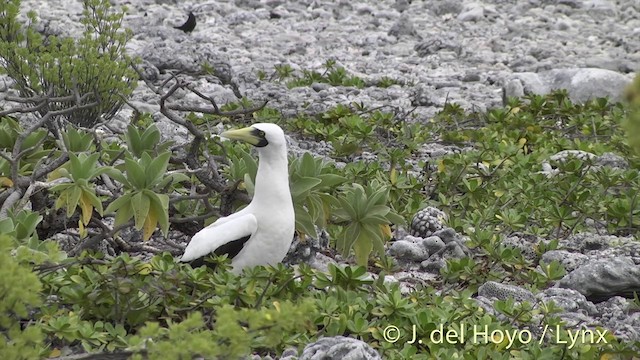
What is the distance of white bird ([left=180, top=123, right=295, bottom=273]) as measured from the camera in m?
5.00

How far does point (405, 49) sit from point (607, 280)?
9.02 meters

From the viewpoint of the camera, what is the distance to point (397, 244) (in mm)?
6371

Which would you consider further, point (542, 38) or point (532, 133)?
point (542, 38)

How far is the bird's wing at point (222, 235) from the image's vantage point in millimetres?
4973

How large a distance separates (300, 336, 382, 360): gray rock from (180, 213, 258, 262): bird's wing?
965 mm

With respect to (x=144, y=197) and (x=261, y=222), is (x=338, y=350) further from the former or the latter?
(x=144, y=197)

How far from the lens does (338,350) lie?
4039 millimetres

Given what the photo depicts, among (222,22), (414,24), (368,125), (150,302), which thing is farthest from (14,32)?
(414,24)

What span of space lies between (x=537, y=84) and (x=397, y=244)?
5915 millimetres

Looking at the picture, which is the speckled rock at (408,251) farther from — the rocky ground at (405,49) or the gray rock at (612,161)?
the gray rock at (612,161)

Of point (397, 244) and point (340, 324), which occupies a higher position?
point (340, 324)

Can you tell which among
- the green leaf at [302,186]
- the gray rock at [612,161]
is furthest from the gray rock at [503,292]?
the gray rock at [612,161]

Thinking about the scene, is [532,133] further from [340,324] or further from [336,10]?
[336,10]

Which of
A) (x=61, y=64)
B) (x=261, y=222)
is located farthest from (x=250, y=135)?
(x=61, y=64)
